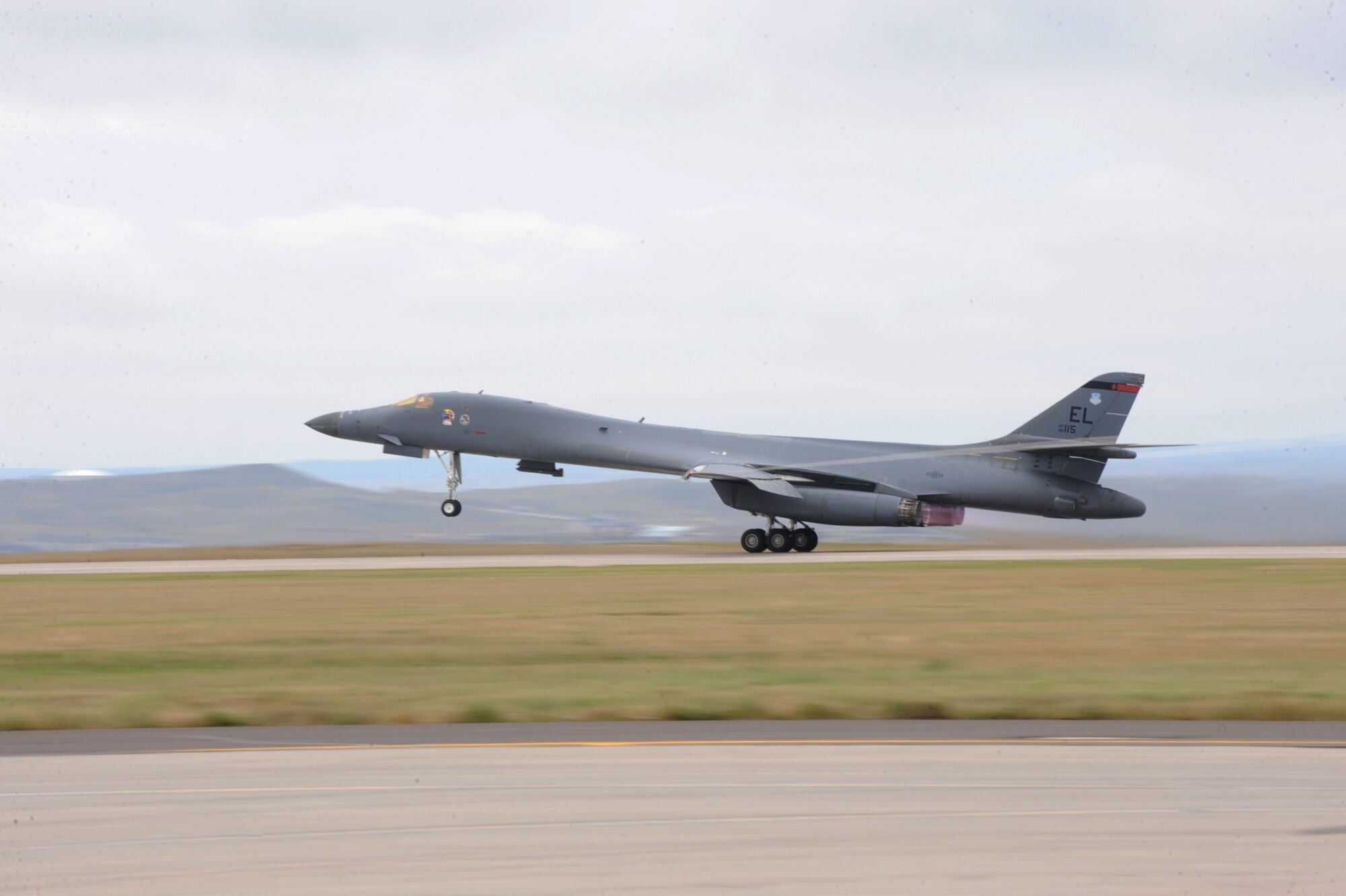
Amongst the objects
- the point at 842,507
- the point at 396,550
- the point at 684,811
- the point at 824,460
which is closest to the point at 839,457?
the point at 824,460

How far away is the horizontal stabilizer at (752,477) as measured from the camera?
142 feet

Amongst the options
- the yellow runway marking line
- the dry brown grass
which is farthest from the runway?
the yellow runway marking line

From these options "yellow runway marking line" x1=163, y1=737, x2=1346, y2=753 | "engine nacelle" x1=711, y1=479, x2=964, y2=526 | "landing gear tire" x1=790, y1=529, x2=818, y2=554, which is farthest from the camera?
"landing gear tire" x1=790, y1=529, x2=818, y2=554

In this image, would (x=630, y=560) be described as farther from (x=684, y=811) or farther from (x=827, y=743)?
(x=684, y=811)

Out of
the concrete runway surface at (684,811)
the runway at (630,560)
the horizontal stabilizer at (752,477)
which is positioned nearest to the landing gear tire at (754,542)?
the runway at (630,560)

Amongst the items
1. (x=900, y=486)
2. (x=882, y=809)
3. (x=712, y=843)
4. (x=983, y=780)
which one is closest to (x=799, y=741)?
(x=983, y=780)

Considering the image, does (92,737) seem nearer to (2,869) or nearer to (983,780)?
(2,869)

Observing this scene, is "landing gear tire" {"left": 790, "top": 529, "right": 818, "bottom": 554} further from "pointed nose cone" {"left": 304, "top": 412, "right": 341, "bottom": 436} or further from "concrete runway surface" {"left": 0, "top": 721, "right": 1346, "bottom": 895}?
"concrete runway surface" {"left": 0, "top": 721, "right": 1346, "bottom": 895}

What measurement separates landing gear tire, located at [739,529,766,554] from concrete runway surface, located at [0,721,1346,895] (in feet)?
108

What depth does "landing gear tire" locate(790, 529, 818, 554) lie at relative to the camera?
45.2m

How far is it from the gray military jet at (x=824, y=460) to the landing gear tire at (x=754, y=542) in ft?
0.16

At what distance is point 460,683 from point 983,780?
7725 millimetres

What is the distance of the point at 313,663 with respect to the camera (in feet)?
58.1

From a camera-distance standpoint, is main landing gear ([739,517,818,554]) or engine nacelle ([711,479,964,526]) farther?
main landing gear ([739,517,818,554])
